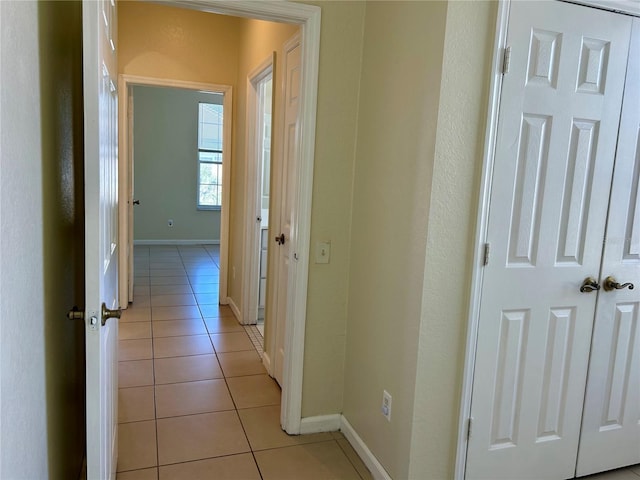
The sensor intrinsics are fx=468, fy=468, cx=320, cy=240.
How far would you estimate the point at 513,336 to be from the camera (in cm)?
194

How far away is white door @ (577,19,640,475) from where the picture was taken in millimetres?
1981

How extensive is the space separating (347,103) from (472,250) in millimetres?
996

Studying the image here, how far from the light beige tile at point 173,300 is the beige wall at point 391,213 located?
9.13 feet

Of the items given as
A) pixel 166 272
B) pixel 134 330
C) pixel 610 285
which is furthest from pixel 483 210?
pixel 166 272

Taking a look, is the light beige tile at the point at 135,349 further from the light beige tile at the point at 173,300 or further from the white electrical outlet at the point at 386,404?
the white electrical outlet at the point at 386,404

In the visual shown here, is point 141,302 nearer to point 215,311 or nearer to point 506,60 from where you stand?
point 215,311

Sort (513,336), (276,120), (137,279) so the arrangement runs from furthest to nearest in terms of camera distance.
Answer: (137,279) < (276,120) < (513,336)

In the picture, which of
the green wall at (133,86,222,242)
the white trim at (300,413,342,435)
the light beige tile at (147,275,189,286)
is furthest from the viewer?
the green wall at (133,86,222,242)

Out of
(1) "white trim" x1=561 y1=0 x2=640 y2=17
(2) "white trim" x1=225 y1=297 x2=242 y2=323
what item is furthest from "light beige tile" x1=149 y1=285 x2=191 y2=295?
(1) "white trim" x1=561 y1=0 x2=640 y2=17

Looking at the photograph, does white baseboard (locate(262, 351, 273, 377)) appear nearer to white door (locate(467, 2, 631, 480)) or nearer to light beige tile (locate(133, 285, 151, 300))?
white door (locate(467, 2, 631, 480))

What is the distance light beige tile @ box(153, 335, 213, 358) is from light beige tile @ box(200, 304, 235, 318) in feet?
1.93

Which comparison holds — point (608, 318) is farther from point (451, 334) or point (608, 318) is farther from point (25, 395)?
point (25, 395)

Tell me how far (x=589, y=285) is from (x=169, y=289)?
438 cm

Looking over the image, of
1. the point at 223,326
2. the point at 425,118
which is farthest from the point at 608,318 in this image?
the point at 223,326
